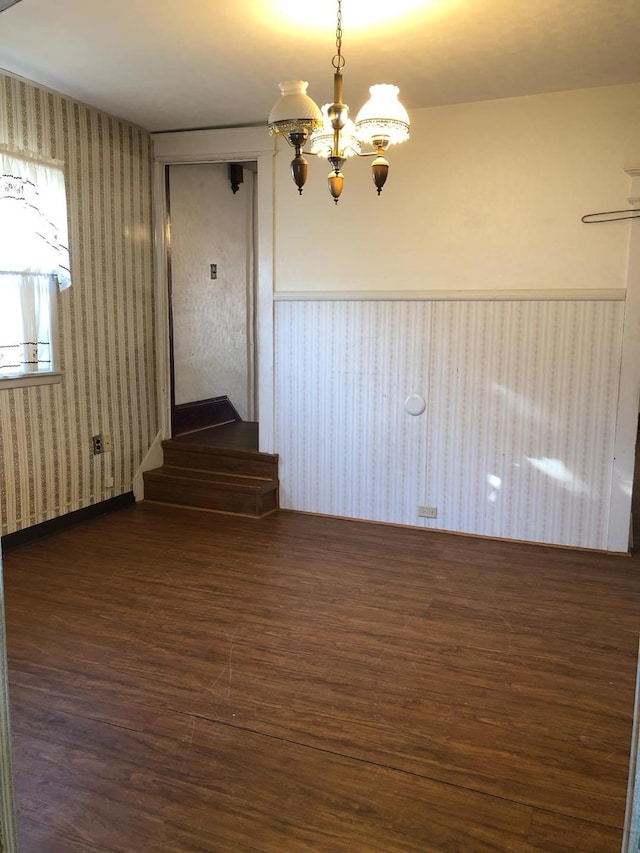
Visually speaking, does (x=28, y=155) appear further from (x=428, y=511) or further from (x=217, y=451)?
(x=428, y=511)

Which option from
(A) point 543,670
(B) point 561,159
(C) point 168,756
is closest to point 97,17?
(B) point 561,159

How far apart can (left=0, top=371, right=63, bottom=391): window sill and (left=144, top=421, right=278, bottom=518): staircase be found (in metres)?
1.21

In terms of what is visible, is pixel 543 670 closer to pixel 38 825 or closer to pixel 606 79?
pixel 38 825

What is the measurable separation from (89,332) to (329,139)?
267cm

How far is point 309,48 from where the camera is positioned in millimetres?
3572

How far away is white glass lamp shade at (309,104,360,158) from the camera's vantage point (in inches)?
113

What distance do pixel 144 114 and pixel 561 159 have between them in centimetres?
291

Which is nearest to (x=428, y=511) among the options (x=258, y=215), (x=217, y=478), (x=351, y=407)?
(x=351, y=407)

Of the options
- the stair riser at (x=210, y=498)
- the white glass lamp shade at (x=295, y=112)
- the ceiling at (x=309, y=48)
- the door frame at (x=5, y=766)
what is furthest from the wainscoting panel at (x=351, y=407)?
the door frame at (x=5, y=766)

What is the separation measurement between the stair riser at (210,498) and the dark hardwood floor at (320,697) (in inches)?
29.4

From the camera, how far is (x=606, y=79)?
3971 mm

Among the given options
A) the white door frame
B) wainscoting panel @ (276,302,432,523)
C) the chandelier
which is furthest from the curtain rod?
the chandelier

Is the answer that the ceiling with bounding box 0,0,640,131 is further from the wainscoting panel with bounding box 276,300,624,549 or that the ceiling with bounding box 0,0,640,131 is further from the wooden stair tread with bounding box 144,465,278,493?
the wooden stair tread with bounding box 144,465,278,493

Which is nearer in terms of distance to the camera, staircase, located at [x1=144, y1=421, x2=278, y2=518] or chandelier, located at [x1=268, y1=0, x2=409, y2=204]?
chandelier, located at [x1=268, y1=0, x2=409, y2=204]
